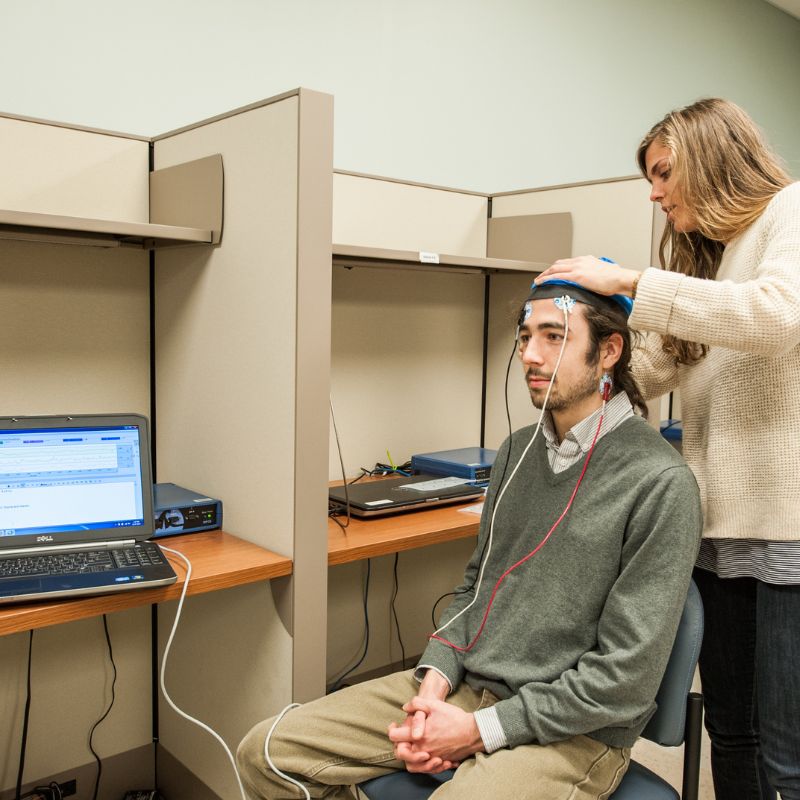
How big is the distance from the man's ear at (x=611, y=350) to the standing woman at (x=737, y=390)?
0.29 feet

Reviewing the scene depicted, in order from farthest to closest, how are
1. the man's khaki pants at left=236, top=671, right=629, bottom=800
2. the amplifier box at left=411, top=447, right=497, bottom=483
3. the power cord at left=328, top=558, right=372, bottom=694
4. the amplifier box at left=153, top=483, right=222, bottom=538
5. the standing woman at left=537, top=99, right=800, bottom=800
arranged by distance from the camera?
1. the power cord at left=328, top=558, right=372, bottom=694
2. the amplifier box at left=411, top=447, right=497, bottom=483
3. the amplifier box at left=153, top=483, right=222, bottom=538
4. the standing woman at left=537, top=99, right=800, bottom=800
5. the man's khaki pants at left=236, top=671, right=629, bottom=800

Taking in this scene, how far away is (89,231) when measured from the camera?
1.53 metres

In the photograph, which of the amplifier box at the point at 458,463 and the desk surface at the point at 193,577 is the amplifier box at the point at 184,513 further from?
the amplifier box at the point at 458,463

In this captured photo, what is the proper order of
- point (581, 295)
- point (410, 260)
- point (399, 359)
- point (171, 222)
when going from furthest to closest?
point (399, 359) → point (410, 260) → point (171, 222) → point (581, 295)

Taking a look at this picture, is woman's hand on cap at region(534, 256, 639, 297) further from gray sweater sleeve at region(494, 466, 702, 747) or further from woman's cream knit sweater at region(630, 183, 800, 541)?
gray sweater sleeve at region(494, 466, 702, 747)

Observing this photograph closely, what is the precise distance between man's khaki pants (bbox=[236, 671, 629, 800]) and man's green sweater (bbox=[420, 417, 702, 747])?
0.10ft

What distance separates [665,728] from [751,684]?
0.27 m

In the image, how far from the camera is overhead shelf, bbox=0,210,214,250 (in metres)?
1.33

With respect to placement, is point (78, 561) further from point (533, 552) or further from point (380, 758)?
point (533, 552)

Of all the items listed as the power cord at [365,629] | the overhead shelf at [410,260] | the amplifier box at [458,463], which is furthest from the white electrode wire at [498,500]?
the power cord at [365,629]

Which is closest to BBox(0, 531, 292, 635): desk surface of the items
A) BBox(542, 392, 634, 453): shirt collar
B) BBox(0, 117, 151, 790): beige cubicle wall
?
BBox(0, 117, 151, 790): beige cubicle wall

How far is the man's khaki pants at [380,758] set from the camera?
1.15 meters

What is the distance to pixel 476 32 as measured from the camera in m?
2.94

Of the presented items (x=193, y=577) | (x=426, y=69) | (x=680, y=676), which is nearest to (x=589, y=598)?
(x=680, y=676)
